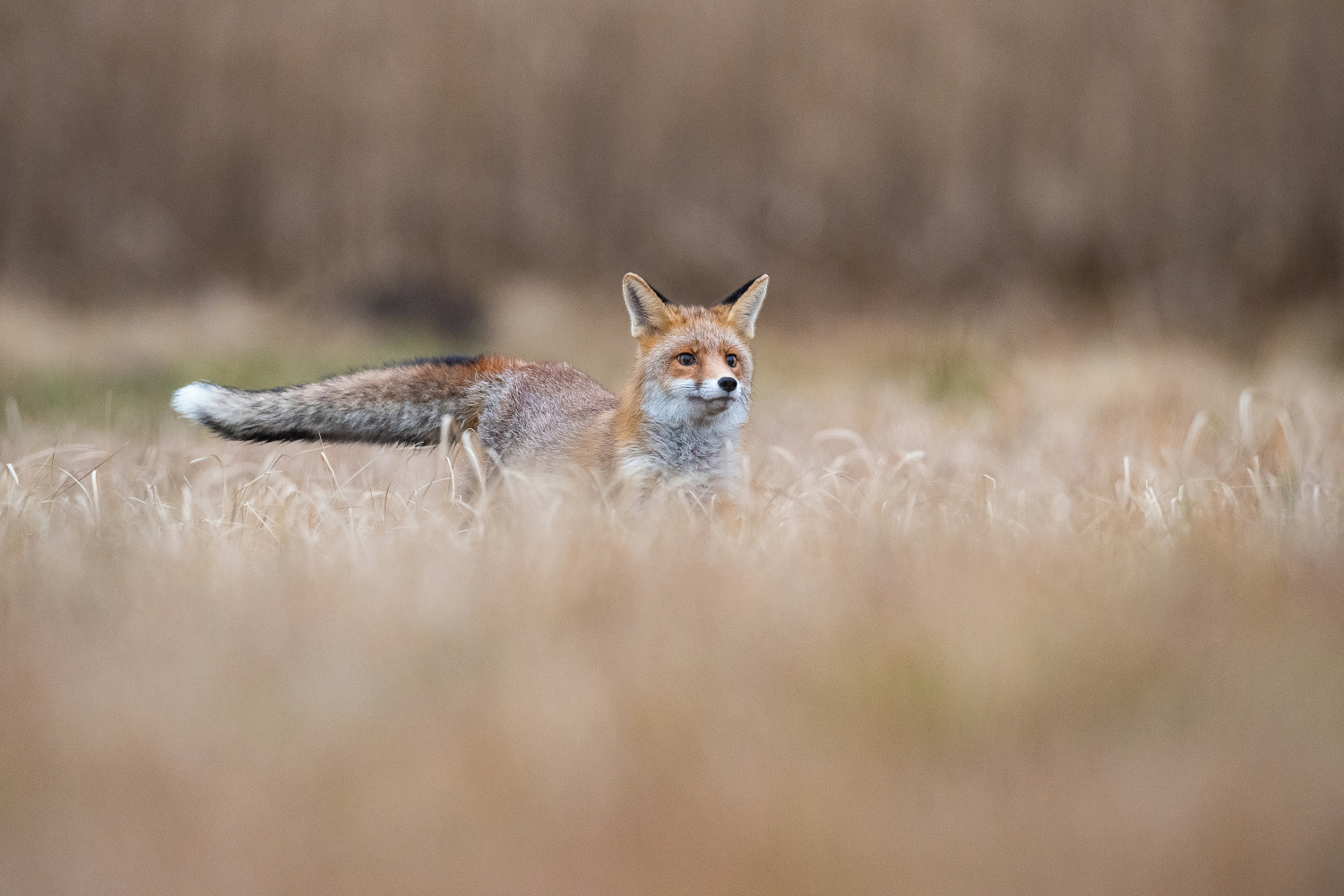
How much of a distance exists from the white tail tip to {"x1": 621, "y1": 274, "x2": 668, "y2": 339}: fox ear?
1418 mm

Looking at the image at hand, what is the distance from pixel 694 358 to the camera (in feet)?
12.1

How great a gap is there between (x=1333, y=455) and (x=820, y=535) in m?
2.50

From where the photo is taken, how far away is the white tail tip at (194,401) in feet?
10.9

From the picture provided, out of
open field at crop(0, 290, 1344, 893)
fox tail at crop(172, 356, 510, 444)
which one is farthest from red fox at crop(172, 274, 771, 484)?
open field at crop(0, 290, 1344, 893)

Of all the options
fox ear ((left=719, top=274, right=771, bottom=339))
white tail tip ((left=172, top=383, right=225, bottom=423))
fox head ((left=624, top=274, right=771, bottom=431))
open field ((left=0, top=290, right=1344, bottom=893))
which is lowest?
open field ((left=0, top=290, right=1344, bottom=893))

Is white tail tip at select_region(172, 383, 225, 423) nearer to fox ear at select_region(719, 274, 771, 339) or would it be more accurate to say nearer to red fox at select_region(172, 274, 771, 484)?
red fox at select_region(172, 274, 771, 484)

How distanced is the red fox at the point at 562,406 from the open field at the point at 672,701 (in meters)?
0.61

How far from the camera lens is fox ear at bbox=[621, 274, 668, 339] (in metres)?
3.87

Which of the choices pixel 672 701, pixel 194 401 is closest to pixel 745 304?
pixel 194 401

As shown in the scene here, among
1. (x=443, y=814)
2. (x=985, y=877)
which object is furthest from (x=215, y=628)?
(x=985, y=877)

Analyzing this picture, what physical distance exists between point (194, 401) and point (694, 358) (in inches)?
63.3

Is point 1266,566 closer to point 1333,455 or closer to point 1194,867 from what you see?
point 1194,867

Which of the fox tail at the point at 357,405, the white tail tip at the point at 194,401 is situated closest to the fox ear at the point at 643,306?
the fox tail at the point at 357,405

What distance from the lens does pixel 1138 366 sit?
24.5 feet
